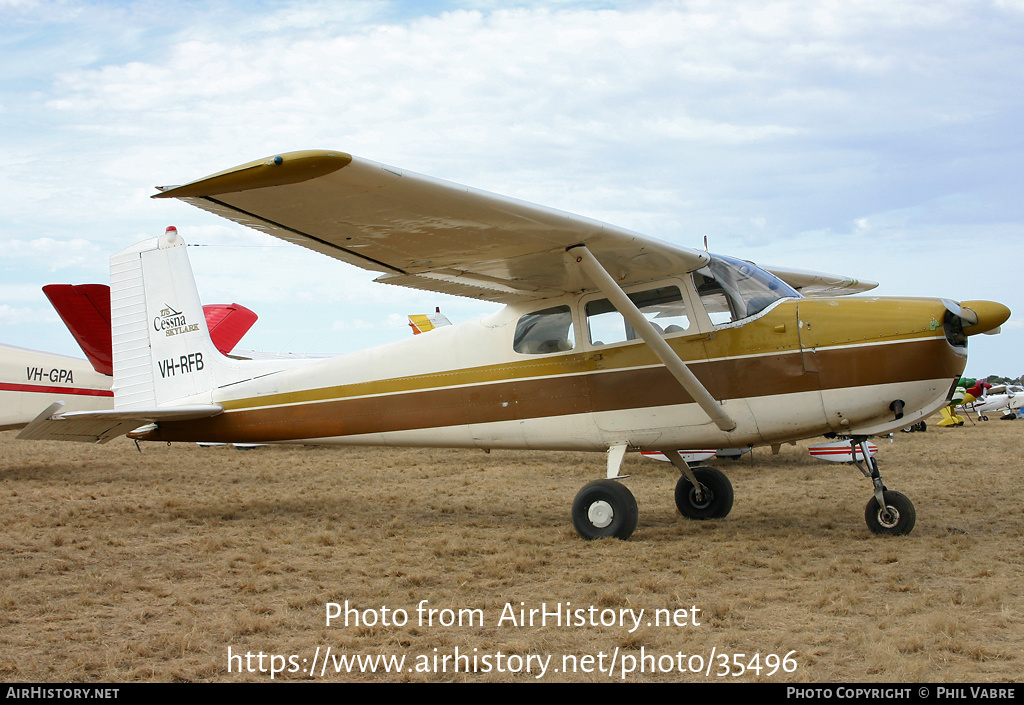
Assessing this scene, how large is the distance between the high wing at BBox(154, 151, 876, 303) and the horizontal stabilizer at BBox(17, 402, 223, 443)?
315 cm

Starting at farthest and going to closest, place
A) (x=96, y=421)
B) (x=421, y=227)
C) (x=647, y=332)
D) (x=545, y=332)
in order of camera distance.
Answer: (x=96, y=421) < (x=545, y=332) < (x=647, y=332) < (x=421, y=227)

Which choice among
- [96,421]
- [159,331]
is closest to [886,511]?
[96,421]

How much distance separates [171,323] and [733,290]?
653 cm

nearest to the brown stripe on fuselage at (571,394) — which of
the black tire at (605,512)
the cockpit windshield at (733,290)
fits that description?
the cockpit windshield at (733,290)

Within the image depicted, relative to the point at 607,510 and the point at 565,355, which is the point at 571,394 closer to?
the point at 565,355

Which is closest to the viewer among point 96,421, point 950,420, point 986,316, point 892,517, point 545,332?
point 986,316

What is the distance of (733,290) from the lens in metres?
6.20

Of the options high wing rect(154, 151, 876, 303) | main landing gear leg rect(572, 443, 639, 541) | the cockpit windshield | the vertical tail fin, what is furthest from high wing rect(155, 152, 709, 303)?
the vertical tail fin

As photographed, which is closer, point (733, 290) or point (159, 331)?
point (733, 290)

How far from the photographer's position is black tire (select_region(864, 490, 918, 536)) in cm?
596

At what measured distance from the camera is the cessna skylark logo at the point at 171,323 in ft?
28.7

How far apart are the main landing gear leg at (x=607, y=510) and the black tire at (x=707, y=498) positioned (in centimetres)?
145

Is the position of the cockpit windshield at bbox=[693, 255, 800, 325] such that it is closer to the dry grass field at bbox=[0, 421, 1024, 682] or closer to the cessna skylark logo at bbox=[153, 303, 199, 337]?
the dry grass field at bbox=[0, 421, 1024, 682]

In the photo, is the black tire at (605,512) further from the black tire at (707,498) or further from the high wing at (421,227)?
the high wing at (421,227)
